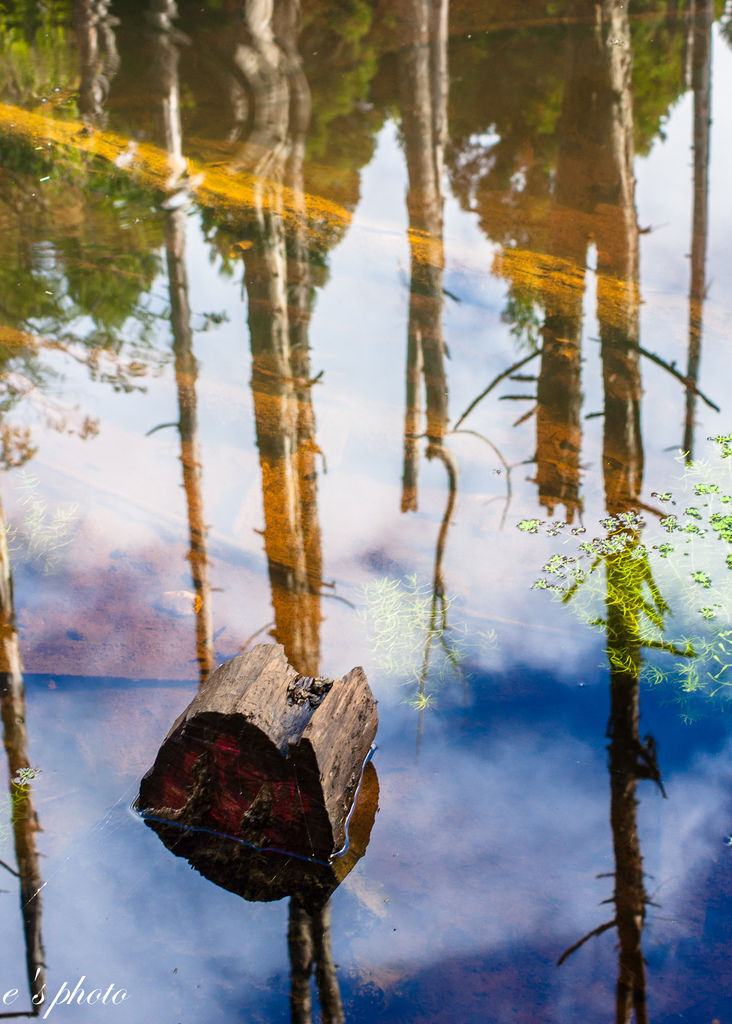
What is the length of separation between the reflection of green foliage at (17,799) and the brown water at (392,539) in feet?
0.04

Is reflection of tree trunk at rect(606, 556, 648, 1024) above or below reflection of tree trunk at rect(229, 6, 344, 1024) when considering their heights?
below

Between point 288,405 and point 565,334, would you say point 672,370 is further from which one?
point 288,405

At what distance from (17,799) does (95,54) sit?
11407mm

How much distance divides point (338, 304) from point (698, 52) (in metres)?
8.07

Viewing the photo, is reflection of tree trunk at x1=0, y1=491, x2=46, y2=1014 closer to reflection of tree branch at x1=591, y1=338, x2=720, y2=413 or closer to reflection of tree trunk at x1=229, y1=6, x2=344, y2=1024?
reflection of tree trunk at x1=229, y1=6, x2=344, y2=1024

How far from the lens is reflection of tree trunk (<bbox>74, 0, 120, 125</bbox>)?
9156mm

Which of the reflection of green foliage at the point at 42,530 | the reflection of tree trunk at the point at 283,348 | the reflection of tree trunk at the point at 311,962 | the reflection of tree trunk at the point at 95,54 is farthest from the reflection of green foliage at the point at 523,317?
the reflection of tree trunk at the point at 95,54

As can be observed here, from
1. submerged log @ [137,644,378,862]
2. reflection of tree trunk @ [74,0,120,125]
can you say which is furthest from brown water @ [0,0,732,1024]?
reflection of tree trunk @ [74,0,120,125]

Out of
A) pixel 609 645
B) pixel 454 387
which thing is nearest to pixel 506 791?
pixel 609 645

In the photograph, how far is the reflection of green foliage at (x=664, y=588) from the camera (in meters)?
3.14

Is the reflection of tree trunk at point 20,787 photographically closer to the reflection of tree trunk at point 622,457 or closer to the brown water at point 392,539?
the brown water at point 392,539

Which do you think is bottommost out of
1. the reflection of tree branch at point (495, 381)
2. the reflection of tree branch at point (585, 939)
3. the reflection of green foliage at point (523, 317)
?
the reflection of tree branch at point (585, 939)

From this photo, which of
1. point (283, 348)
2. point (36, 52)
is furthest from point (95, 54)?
point (283, 348)

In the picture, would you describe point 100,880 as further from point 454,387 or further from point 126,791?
point 454,387
